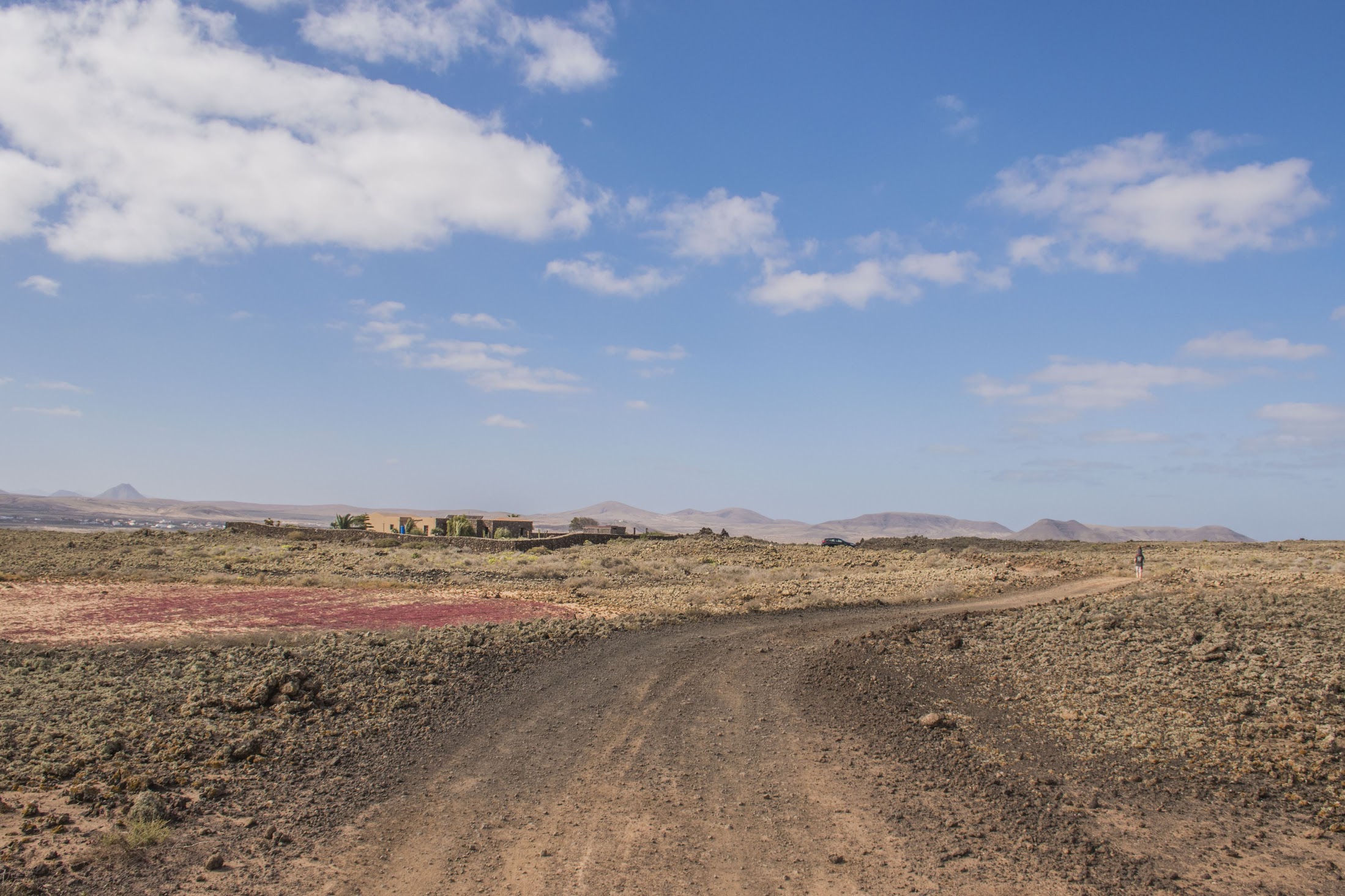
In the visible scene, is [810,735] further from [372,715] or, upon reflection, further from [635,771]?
[372,715]

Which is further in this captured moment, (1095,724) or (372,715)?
(372,715)

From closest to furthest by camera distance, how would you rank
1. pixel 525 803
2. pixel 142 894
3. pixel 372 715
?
pixel 142 894
pixel 525 803
pixel 372 715

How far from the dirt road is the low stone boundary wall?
32.8 meters

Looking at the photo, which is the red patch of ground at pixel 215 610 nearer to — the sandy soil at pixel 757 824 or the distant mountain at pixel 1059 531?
the sandy soil at pixel 757 824

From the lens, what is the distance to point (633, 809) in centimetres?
763

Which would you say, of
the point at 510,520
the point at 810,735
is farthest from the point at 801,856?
the point at 510,520

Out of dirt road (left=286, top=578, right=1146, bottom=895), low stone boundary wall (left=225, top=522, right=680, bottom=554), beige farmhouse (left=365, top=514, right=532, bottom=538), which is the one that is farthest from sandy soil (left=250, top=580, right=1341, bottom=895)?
beige farmhouse (left=365, top=514, right=532, bottom=538)

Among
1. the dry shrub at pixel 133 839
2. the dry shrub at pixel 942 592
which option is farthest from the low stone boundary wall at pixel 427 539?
the dry shrub at pixel 133 839

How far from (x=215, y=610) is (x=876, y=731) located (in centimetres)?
1798

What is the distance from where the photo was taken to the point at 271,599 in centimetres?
2333

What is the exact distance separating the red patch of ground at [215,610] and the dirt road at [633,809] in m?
8.87

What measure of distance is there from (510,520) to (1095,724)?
51.3 metres

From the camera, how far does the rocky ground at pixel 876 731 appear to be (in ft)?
21.8

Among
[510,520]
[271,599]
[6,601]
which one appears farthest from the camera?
[510,520]
